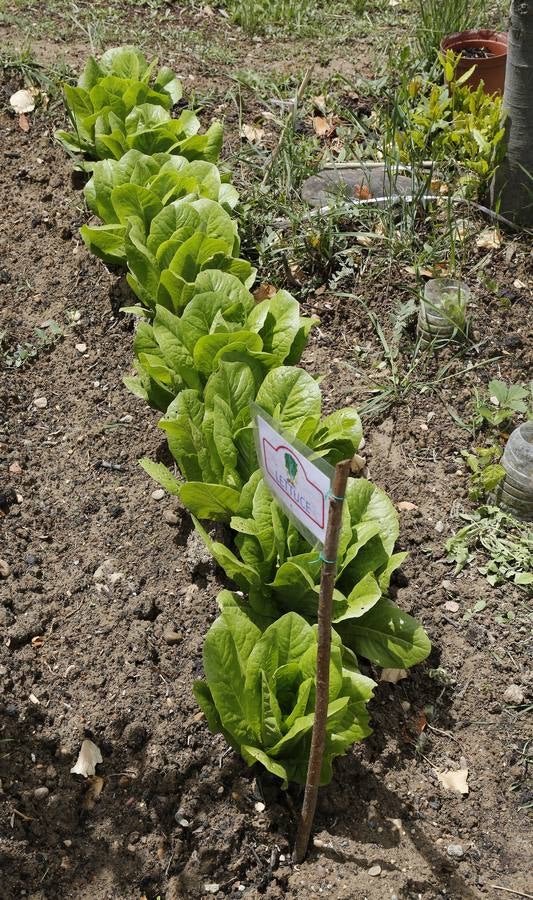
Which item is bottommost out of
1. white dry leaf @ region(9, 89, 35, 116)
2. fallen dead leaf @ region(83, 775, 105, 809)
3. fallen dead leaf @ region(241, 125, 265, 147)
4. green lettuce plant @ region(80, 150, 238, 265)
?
fallen dead leaf @ region(83, 775, 105, 809)

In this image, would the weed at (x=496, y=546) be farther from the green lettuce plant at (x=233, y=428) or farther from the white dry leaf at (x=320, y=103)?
the white dry leaf at (x=320, y=103)

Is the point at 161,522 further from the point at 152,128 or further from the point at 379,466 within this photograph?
the point at 152,128

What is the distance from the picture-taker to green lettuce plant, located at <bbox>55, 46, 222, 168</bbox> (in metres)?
3.88

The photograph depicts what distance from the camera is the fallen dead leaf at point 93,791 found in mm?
2395

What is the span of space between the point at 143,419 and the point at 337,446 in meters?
1.04

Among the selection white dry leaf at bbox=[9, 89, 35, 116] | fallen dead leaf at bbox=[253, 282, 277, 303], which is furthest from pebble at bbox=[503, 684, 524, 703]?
white dry leaf at bbox=[9, 89, 35, 116]

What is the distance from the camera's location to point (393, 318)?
143 inches

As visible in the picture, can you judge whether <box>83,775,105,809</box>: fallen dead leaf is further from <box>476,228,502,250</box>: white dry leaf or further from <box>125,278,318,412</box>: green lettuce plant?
<box>476,228,502,250</box>: white dry leaf

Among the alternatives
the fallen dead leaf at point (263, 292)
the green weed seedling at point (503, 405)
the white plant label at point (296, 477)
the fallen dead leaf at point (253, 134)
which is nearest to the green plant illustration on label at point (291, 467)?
the white plant label at point (296, 477)

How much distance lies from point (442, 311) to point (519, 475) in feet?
2.71

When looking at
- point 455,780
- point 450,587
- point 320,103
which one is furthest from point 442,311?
point 320,103

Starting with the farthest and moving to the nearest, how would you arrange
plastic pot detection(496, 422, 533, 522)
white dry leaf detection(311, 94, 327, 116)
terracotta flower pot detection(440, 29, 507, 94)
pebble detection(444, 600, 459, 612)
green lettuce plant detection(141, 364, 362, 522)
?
white dry leaf detection(311, 94, 327, 116), terracotta flower pot detection(440, 29, 507, 94), plastic pot detection(496, 422, 533, 522), pebble detection(444, 600, 459, 612), green lettuce plant detection(141, 364, 362, 522)

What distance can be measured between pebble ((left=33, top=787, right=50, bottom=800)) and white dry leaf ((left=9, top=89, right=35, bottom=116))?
358 cm

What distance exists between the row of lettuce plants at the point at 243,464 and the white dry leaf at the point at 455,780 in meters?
0.33
